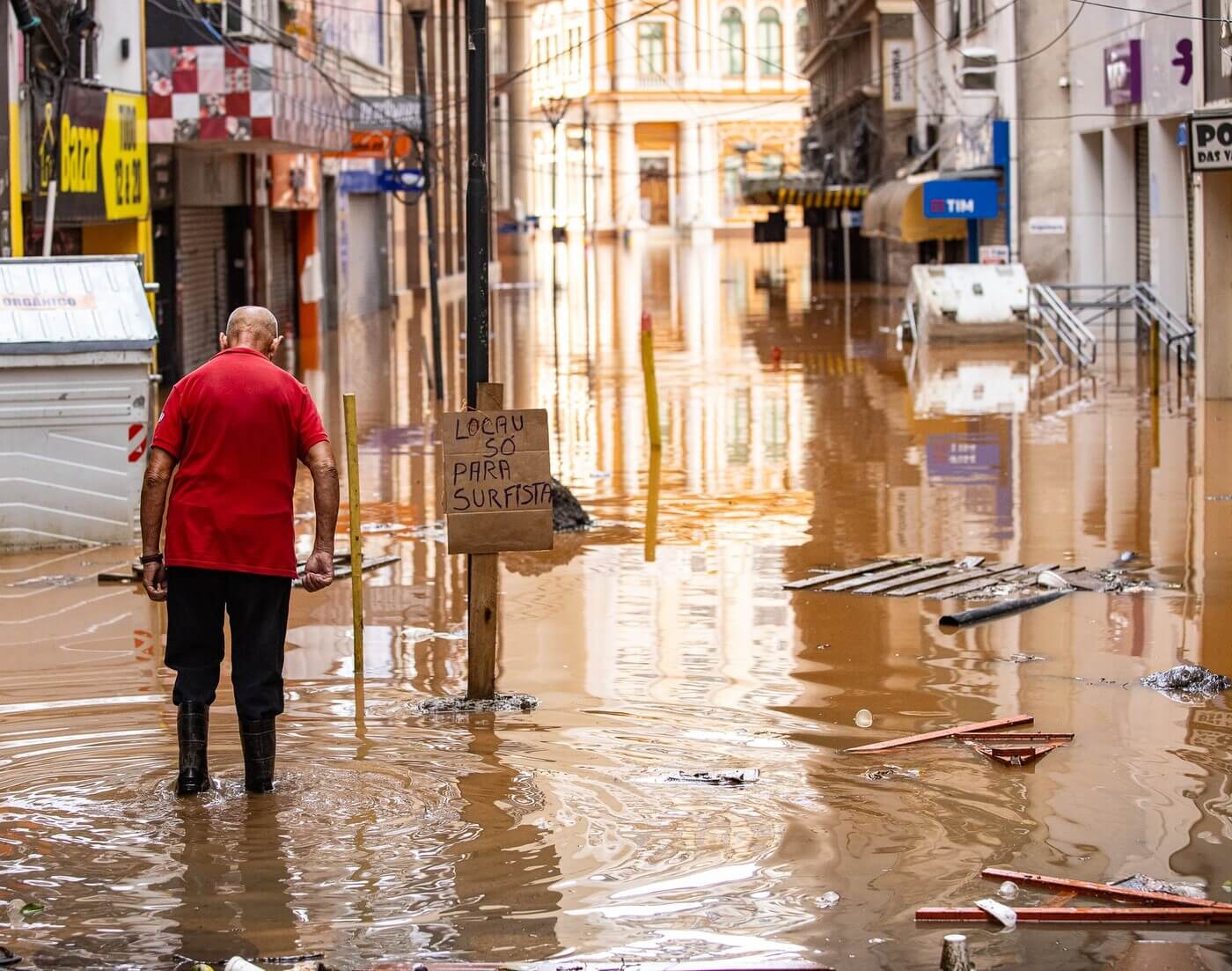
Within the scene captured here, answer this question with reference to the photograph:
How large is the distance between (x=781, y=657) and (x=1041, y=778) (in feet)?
8.36

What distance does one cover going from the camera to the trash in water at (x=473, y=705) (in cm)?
862

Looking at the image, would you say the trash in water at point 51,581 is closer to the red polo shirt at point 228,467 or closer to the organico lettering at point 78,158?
the red polo shirt at point 228,467

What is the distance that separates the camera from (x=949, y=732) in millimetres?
8078

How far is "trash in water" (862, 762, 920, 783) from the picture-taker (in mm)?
7418

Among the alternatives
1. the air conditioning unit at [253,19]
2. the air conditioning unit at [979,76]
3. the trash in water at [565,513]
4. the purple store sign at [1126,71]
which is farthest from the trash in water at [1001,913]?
the air conditioning unit at [979,76]

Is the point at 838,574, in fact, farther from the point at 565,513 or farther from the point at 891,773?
the point at 891,773

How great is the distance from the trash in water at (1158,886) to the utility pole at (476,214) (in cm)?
375

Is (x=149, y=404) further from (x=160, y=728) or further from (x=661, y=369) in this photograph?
(x=661, y=369)

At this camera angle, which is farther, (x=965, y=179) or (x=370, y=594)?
(x=965, y=179)

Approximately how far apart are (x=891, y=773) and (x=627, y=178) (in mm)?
Answer: 103070

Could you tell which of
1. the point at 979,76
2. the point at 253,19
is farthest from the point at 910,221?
the point at 253,19

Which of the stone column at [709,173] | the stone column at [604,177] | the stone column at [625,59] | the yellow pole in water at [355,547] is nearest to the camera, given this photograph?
the yellow pole in water at [355,547]

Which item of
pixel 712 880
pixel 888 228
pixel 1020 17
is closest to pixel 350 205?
pixel 888 228

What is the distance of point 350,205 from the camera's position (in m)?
44.3
